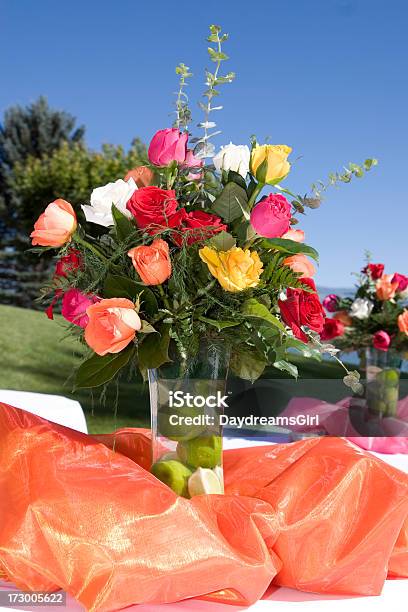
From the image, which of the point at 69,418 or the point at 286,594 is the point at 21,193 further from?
the point at 286,594

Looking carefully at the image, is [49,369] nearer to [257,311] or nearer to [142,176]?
[142,176]

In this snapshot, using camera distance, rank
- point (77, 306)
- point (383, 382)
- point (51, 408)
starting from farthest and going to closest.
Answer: point (51, 408) → point (383, 382) → point (77, 306)

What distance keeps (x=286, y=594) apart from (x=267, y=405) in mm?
1569

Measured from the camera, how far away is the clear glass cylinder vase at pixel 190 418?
148 centimetres

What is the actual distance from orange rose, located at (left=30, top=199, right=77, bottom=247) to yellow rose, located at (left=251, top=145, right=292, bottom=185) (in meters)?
0.39

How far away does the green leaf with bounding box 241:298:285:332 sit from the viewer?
1441mm

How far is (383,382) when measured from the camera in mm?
2910

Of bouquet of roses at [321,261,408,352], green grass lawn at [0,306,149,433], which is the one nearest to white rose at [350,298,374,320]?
bouquet of roses at [321,261,408,352]

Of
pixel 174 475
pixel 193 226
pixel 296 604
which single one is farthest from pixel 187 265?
pixel 296 604

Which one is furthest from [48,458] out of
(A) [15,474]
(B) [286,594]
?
(B) [286,594]

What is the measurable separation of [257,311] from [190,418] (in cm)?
25

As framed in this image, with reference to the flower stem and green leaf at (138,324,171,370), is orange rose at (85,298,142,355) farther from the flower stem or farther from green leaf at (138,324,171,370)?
the flower stem

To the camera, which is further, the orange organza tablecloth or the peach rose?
the peach rose

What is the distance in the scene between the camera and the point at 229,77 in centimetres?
163
